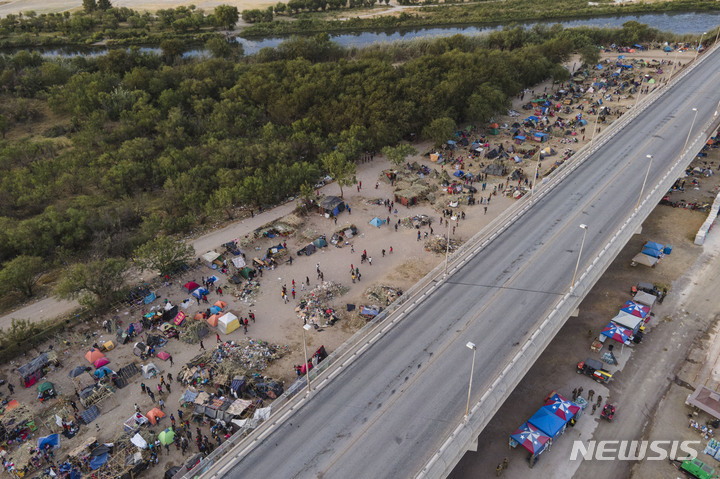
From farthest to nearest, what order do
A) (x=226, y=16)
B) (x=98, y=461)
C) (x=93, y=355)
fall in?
(x=226, y=16)
(x=93, y=355)
(x=98, y=461)

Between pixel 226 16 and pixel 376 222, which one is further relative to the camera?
pixel 226 16

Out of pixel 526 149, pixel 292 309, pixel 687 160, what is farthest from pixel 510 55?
pixel 292 309

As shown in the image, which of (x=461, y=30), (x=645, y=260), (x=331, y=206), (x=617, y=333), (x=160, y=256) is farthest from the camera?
(x=461, y=30)

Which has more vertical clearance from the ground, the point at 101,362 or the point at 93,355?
the point at 93,355

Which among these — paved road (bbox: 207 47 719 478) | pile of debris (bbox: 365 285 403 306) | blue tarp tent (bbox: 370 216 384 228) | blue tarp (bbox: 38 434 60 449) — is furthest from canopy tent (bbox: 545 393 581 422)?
blue tarp (bbox: 38 434 60 449)

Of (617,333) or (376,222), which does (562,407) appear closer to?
(617,333)

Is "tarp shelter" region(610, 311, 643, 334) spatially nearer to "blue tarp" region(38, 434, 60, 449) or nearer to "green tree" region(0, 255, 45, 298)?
"blue tarp" region(38, 434, 60, 449)

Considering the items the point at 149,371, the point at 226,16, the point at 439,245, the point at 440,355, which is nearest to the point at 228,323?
the point at 149,371

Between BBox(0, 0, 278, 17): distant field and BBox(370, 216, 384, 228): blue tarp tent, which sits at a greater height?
BBox(0, 0, 278, 17): distant field
